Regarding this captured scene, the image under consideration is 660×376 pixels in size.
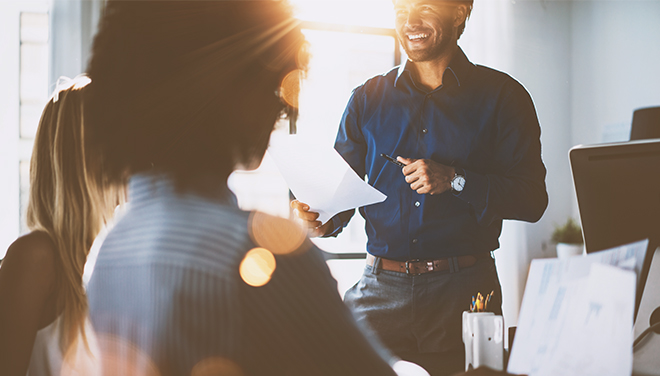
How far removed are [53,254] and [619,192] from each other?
3.82 feet

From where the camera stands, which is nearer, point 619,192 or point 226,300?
point 226,300

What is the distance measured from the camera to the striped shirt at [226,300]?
500mm

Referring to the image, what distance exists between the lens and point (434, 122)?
1.69 metres

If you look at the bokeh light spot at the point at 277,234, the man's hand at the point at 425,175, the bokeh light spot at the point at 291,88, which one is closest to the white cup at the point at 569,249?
the man's hand at the point at 425,175

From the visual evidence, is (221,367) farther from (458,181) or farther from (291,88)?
(458,181)

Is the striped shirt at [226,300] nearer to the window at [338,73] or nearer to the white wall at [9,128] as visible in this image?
the window at [338,73]

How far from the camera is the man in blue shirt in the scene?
4.96 feet

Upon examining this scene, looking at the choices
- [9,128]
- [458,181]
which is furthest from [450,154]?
[9,128]

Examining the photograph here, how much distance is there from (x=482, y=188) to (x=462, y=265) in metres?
0.27

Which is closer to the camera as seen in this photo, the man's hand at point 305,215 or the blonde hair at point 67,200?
the blonde hair at point 67,200

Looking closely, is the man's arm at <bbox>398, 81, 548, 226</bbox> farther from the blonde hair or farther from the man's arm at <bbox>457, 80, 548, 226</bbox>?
the blonde hair

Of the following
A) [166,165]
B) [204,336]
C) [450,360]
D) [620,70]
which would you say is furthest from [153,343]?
[620,70]

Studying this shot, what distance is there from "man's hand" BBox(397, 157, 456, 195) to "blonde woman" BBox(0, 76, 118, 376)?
0.83 m

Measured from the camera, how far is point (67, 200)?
1.10 metres
